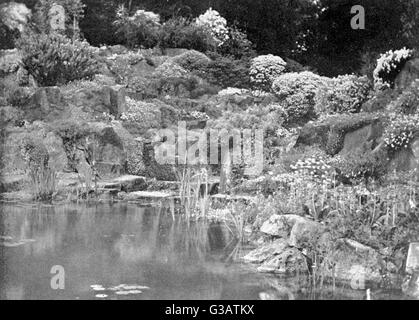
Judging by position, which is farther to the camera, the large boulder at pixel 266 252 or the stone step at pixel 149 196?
the stone step at pixel 149 196

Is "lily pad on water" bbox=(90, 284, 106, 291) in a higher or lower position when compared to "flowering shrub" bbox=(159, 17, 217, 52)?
lower

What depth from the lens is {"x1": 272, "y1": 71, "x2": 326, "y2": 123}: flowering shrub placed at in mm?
11930

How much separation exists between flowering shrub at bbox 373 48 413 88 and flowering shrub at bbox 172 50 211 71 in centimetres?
310

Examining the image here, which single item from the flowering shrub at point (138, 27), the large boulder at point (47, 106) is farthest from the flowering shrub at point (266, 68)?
the large boulder at point (47, 106)

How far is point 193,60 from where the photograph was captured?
1277cm

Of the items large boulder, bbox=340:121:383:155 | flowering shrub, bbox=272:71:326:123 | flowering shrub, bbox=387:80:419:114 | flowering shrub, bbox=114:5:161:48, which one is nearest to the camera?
flowering shrub, bbox=387:80:419:114

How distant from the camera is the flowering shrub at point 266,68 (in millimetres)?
11539

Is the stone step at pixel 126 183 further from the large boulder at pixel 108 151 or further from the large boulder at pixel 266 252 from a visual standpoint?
the large boulder at pixel 266 252

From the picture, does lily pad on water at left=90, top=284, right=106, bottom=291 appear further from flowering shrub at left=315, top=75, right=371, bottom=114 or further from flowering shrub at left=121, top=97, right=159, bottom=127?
flowering shrub at left=315, top=75, right=371, bottom=114

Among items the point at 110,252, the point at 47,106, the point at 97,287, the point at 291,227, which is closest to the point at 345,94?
the point at 291,227

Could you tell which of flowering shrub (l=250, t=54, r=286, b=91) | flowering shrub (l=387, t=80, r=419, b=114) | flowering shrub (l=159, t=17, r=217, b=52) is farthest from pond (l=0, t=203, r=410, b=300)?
flowering shrub (l=159, t=17, r=217, b=52)

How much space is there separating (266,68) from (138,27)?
2.54m

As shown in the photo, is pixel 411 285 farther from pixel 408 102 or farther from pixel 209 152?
pixel 209 152

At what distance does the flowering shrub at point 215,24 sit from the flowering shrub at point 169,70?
875 mm
